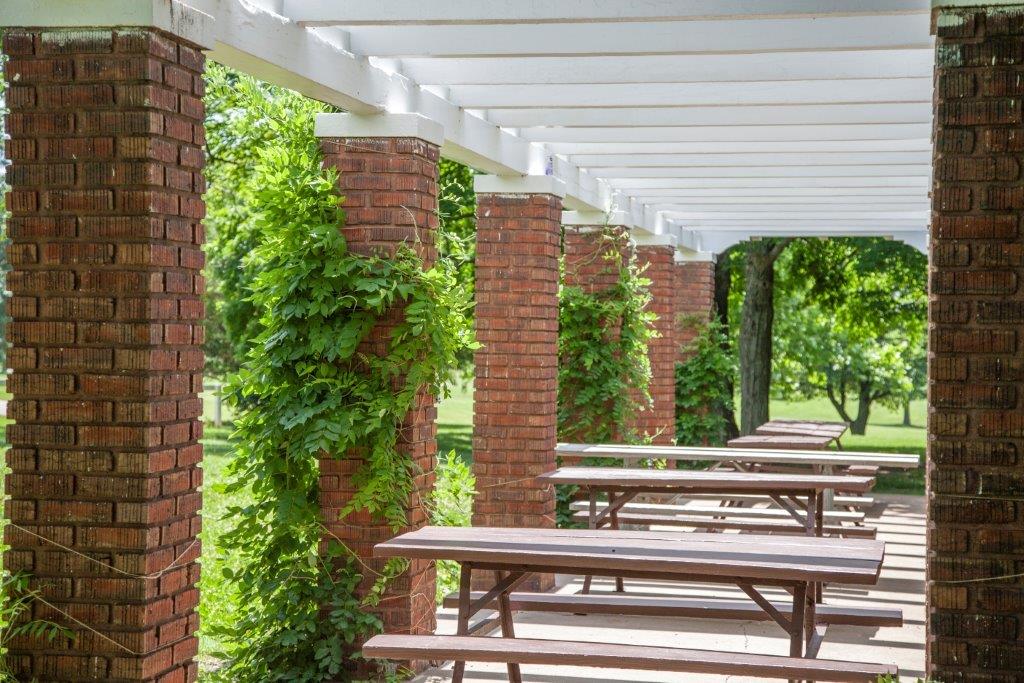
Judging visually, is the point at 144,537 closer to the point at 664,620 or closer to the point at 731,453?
the point at 664,620

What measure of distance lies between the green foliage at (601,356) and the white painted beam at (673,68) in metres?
4.57

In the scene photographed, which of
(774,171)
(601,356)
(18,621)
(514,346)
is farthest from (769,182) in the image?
(18,621)

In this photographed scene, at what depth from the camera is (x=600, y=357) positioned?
1101cm

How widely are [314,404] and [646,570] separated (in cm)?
188

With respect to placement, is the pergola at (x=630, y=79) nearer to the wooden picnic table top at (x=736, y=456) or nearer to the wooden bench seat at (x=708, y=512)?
the wooden picnic table top at (x=736, y=456)

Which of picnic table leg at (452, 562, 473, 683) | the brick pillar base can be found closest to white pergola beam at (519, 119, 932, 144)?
the brick pillar base

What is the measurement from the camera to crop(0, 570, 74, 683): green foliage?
4.18 metres

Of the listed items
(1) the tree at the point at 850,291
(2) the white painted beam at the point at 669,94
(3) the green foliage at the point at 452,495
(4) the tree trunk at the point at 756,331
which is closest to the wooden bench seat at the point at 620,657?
(3) the green foliage at the point at 452,495

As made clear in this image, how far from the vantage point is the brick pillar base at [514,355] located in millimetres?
8703

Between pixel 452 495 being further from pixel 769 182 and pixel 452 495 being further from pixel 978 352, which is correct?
pixel 769 182

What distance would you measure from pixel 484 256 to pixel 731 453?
2.35 meters

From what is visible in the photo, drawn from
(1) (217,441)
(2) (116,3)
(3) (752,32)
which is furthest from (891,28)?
(1) (217,441)

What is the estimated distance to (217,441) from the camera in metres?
29.2

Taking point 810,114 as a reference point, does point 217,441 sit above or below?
below
